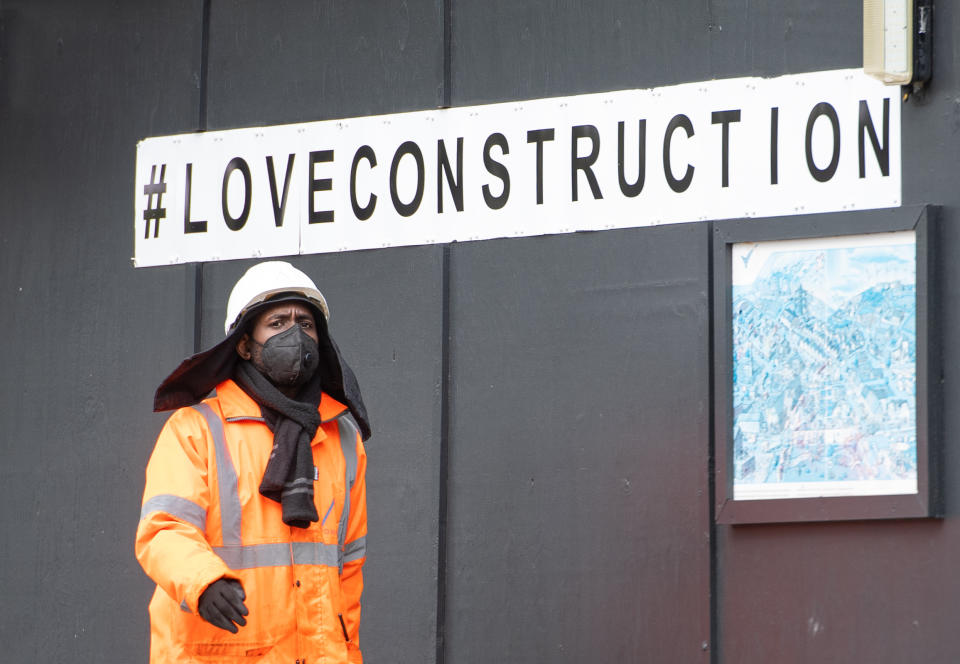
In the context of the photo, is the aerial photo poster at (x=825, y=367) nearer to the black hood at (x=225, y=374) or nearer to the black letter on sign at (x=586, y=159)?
the black letter on sign at (x=586, y=159)

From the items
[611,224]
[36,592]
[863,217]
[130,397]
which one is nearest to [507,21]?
[611,224]

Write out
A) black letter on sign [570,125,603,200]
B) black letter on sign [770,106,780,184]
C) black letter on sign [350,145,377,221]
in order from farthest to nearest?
black letter on sign [350,145,377,221]
black letter on sign [570,125,603,200]
black letter on sign [770,106,780,184]

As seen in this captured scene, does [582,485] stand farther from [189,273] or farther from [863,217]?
[189,273]

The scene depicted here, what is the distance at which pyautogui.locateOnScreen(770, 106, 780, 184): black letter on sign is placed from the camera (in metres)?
6.81

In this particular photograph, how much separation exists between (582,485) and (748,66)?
1869mm

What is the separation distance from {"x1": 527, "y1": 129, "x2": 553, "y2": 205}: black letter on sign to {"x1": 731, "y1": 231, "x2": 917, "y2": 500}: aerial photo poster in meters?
0.94

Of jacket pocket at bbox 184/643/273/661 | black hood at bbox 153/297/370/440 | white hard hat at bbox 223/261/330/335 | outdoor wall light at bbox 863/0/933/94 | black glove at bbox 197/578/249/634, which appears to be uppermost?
outdoor wall light at bbox 863/0/933/94

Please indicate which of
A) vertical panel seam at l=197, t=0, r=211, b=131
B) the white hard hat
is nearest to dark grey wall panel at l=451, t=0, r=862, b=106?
vertical panel seam at l=197, t=0, r=211, b=131

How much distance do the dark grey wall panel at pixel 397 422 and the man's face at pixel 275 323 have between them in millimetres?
1679

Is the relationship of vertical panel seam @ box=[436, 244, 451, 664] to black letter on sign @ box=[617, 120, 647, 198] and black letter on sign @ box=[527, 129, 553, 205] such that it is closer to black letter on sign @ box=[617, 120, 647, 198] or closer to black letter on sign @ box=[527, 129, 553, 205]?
black letter on sign @ box=[527, 129, 553, 205]

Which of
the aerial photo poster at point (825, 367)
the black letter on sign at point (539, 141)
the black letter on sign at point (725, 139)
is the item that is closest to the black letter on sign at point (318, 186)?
the black letter on sign at point (539, 141)

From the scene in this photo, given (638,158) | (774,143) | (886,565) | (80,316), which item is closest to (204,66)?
(80,316)

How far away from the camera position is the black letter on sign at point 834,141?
669 centimetres

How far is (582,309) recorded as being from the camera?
7.12m
